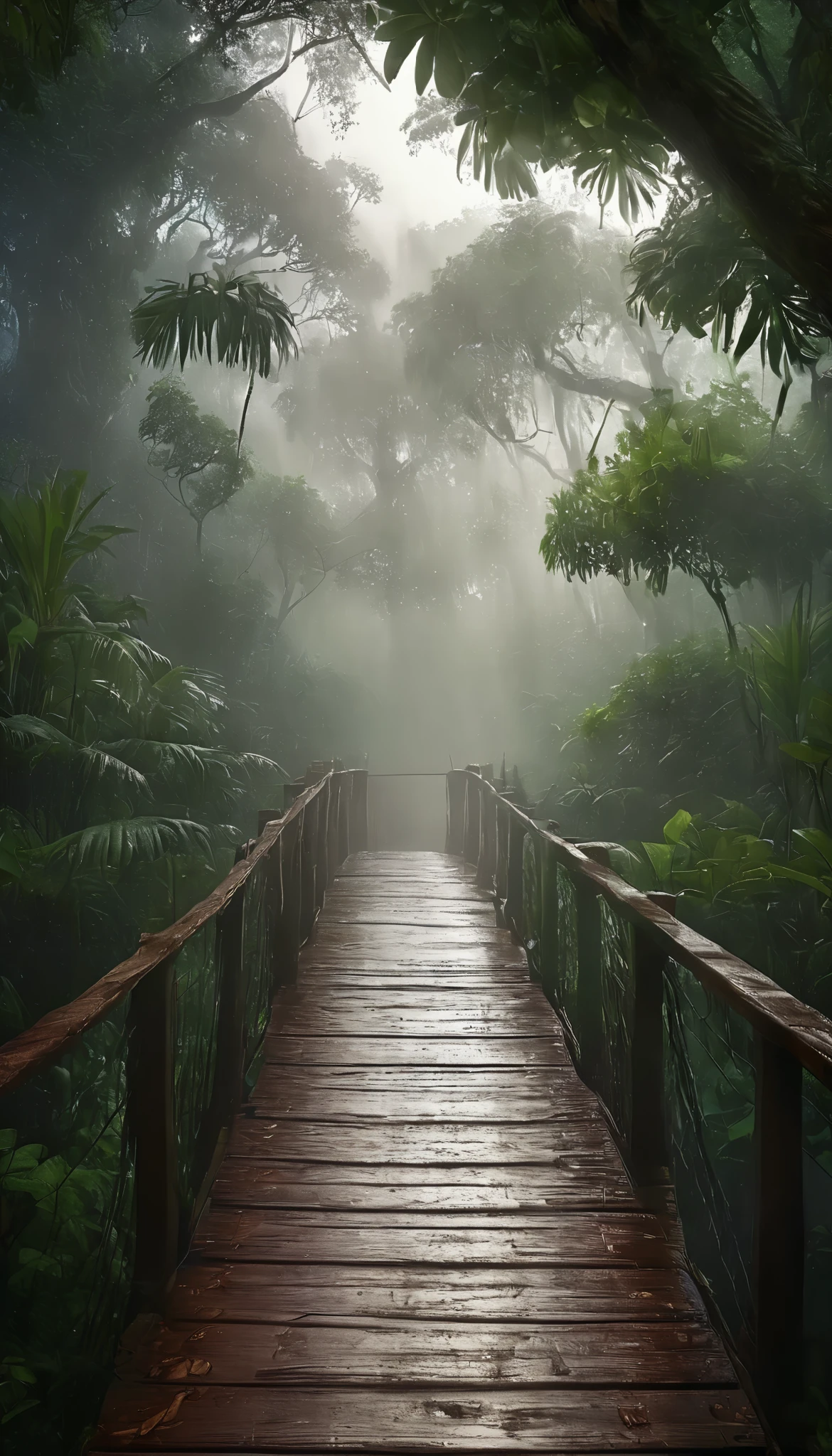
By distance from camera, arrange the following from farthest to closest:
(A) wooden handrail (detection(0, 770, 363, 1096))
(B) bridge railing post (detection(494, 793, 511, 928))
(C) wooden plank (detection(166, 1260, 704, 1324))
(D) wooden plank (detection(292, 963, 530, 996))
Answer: (B) bridge railing post (detection(494, 793, 511, 928)) → (D) wooden plank (detection(292, 963, 530, 996)) → (C) wooden plank (detection(166, 1260, 704, 1324)) → (A) wooden handrail (detection(0, 770, 363, 1096))

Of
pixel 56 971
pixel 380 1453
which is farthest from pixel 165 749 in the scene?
pixel 380 1453

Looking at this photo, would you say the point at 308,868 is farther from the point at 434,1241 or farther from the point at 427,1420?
the point at 427,1420

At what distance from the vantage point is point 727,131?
251 centimetres

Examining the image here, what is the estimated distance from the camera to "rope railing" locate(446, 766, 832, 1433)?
1.63 meters

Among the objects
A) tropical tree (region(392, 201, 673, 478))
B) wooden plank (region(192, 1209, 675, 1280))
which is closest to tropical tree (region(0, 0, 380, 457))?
tropical tree (region(392, 201, 673, 478))

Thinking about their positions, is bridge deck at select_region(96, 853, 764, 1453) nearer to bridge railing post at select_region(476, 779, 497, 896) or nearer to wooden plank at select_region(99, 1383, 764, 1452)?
wooden plank at select_region(99, 1383, 764, 1452)

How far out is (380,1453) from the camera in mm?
1600

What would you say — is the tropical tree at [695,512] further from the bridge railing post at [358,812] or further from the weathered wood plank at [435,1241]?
the weathered wood plank at [435,1241]

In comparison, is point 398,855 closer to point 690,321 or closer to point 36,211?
point 690,321

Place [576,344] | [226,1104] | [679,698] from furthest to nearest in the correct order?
[576,344], [679,698], [226,1104]

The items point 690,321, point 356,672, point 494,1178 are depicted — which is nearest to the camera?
point 494,1178

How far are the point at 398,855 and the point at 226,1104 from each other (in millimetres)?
8113

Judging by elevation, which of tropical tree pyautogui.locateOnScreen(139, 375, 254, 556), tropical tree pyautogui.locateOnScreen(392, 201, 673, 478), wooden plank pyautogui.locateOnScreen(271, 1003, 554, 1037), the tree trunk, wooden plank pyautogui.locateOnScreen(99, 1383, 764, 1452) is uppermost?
tropical tree pyautogui.locateOnScreen(392, 201, 673, 478)

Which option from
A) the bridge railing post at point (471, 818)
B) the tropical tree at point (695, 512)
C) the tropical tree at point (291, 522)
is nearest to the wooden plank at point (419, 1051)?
the tropical tree at point (695, 512)
